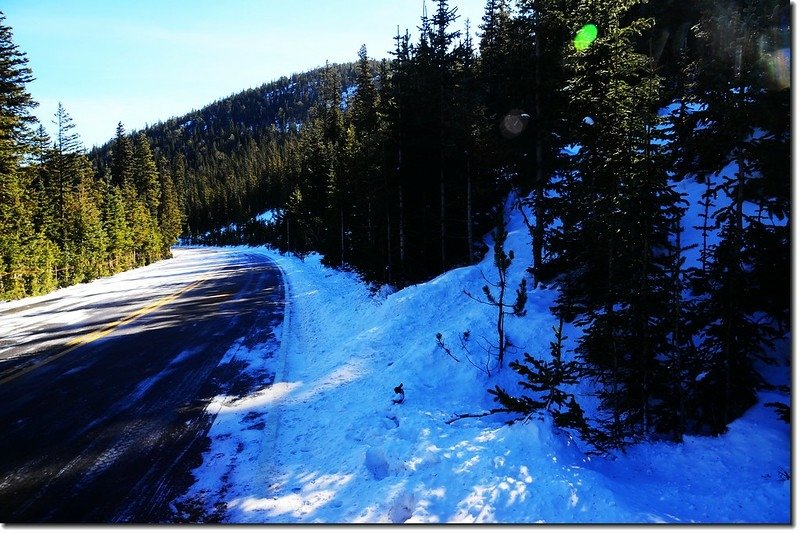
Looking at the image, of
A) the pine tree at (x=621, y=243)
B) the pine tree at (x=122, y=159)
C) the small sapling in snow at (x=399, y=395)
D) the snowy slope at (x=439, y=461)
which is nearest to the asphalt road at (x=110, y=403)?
the snowy slope at (x=439, y=461)

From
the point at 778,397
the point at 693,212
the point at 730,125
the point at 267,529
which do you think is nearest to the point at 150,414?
the point at 267,529

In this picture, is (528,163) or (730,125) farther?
(528,163)

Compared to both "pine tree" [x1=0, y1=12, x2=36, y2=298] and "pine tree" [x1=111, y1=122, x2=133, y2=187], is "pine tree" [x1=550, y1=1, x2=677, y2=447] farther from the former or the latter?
"pine tree" [x1=111, y1=122, x2=133, y2=187]

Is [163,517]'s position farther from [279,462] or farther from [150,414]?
[150,414]

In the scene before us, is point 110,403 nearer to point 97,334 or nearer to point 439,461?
point 439,461

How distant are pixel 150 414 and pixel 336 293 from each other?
12540 millimetres

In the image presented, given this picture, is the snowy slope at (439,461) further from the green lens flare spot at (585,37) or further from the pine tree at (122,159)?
the pine tree at (122,159)

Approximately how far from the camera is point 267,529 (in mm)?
4090

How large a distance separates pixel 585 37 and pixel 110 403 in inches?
508

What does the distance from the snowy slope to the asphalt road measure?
1.86ft

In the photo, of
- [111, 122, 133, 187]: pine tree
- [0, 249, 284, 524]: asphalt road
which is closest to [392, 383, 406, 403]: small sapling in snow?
[0, 249, 284, 524]: asphalt road

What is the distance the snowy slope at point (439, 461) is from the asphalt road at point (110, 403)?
1.86 ft

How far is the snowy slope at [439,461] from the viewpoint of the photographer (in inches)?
172

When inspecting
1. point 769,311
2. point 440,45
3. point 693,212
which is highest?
point 440,45
